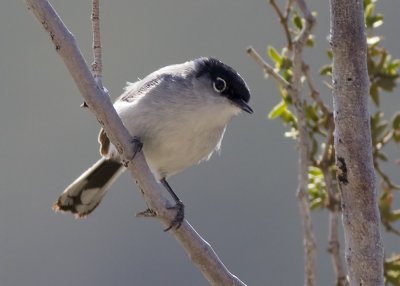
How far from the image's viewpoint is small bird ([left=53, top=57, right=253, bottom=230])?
329 cm

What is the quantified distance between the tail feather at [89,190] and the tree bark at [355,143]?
1.85 metres

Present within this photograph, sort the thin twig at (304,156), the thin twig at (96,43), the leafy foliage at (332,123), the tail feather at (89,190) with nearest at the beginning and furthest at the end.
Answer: the thin twig at (96,43) < the thin twig at (304,156) < the leafy foliage at (332,123) < the tail feather at (89,190)

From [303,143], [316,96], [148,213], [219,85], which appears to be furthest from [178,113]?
[148,213]

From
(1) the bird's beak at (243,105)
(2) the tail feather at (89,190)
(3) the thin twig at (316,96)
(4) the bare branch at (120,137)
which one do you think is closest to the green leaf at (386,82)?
(3) the thin twig at (316,96)

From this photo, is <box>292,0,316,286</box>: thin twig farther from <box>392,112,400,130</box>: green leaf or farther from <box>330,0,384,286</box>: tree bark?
<box>330,0,384,286</box>: tree bark

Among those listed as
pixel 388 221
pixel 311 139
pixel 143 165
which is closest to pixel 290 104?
pixel 311 139

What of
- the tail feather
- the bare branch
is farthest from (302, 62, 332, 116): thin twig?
the tail feather

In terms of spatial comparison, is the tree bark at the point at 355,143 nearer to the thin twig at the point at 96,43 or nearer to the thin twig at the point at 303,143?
the thin twig at the point at 303,143

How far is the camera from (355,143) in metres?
1.90

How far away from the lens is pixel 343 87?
1899mm

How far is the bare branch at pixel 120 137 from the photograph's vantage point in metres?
2.16

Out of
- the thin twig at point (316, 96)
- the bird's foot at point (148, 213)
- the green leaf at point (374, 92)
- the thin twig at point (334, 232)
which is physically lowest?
the thin twig at point (334, 232)

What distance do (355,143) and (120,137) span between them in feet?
2.23

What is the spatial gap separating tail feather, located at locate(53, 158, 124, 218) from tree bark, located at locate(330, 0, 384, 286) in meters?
1.85
